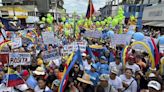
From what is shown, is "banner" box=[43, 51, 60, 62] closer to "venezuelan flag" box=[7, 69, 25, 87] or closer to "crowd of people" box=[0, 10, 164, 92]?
"crowd of people" box=[0, 10, 164, 92]

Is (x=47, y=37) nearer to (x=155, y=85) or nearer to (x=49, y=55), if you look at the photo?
(x=49, y=55)

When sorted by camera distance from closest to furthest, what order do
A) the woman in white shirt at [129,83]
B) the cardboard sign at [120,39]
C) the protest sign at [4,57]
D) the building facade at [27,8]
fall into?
1. the woman in white shirt at [129,83]
2. the protest sign at [4,57]
3. the cardboard sign at [120,39]
4. the building facade at [27,8]

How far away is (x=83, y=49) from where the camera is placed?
803 cm

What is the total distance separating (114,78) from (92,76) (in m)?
0.65

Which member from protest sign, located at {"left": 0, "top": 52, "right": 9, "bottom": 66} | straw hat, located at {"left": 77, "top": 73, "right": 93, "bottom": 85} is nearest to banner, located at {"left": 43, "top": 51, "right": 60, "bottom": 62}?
protest sign, located at {"left": 0, "top": 52, "right": 9, "bottom": 66}

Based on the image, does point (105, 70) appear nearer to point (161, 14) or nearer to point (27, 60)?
point (27, 60)

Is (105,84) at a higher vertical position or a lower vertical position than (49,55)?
lower

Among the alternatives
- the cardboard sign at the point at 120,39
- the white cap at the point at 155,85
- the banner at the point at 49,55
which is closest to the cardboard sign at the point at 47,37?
the cardboard sign at the point at 120,39

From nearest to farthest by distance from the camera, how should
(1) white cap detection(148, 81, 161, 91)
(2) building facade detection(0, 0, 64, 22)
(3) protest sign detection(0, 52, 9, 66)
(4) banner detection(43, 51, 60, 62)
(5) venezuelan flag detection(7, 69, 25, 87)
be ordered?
(1) white cap detection(148, 81, 161, 91) < (5) venezuelan flag detection(7, 69, 25, 87) < (4) banner detection(43, 51, 60, 62) < (3) protest sign detection(0, 52, 9, 66) < (2) building facade detection(0, 0, 64, 22)

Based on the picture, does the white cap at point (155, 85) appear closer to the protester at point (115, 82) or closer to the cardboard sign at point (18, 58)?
the protester at point (115, 82)

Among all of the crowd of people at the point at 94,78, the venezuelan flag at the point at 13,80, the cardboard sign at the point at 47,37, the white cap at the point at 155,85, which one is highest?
the cardboard sign at the point at 47,37

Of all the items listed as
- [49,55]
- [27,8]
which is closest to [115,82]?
[49,55]

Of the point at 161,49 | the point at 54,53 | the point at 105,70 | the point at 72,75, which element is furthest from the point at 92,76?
the point at 161,49

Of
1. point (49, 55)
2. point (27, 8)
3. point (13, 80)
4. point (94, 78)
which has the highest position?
point (27, 8)
